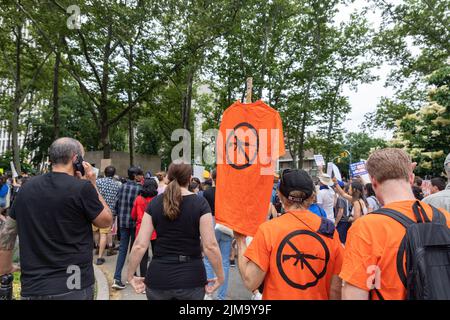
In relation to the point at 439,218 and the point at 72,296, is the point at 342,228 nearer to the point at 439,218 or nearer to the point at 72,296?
the point at 439,218

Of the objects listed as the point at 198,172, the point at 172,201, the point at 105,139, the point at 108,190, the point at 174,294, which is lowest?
the point at 174,294

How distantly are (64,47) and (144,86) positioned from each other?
12.0 feet

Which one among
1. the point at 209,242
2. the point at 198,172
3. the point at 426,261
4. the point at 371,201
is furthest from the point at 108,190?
the point at 426,261

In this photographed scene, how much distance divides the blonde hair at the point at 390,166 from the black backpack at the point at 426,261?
0.30 m

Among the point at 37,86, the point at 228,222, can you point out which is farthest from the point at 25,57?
the point at 228,222

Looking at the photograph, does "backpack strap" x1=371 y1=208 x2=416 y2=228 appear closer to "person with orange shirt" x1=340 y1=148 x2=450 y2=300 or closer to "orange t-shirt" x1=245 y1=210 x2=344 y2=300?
"person with orange shirt" x1=340 y1=148 x2=450 y2=300

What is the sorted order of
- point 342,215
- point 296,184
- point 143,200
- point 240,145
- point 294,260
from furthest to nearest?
point 342,215 < point 143,200 < point 240,145 < point 296,184 < point 294,260

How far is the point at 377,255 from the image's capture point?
71.0 inches

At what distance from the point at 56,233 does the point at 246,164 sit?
1612 millimetres

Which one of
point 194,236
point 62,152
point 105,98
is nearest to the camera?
point 62,152

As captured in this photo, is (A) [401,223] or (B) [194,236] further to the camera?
(B) [194,236]

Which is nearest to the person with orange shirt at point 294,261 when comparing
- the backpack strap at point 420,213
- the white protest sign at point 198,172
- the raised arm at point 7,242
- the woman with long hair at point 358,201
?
the backpack strap at point 420,213

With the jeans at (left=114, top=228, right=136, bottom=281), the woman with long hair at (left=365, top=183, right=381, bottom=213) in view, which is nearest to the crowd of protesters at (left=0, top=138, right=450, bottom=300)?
the jeans at (left=114, top=228, right=136, bottom=281)

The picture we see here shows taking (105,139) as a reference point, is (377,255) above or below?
below
